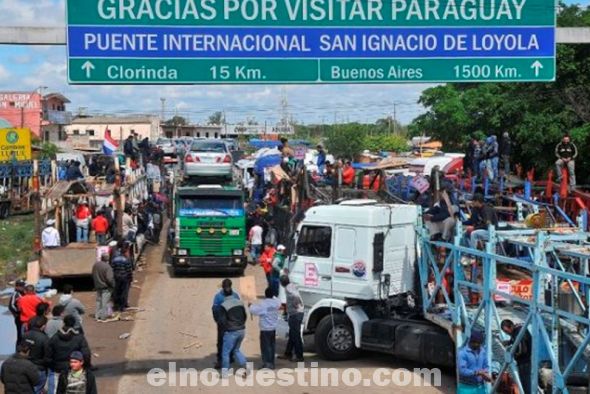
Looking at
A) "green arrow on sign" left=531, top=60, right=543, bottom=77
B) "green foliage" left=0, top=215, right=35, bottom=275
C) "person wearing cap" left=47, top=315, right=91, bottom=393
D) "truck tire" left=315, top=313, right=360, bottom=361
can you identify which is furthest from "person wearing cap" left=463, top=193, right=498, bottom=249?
"green foliage" left=0, top=215, right=35, bottom=275

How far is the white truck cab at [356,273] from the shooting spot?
14039mm

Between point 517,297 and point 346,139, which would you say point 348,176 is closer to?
point 517,297

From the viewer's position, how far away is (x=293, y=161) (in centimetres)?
2636

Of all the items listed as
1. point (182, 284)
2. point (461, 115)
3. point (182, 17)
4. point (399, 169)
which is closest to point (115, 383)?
point (182, 17)

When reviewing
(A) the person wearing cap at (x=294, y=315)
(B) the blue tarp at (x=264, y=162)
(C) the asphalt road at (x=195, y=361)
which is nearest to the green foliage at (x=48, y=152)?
(B) the blue tarp at (x=264, y=162)

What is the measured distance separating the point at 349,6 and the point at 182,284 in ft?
Result: 46.0

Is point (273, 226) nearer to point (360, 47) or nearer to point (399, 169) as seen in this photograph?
point (399, 169)

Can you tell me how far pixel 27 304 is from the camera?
13.2 meters

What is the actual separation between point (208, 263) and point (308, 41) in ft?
45.9

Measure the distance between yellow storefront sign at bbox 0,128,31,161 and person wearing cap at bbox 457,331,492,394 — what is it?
2848 centimetres

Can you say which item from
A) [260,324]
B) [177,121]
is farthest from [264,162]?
[177,121]

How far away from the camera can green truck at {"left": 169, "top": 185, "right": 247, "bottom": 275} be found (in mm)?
23312

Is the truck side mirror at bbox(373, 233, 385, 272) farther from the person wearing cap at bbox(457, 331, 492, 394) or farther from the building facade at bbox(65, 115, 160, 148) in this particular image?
the building facade at bbox(65, 115, 160, 148)

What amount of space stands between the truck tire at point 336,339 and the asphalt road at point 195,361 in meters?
0.18
